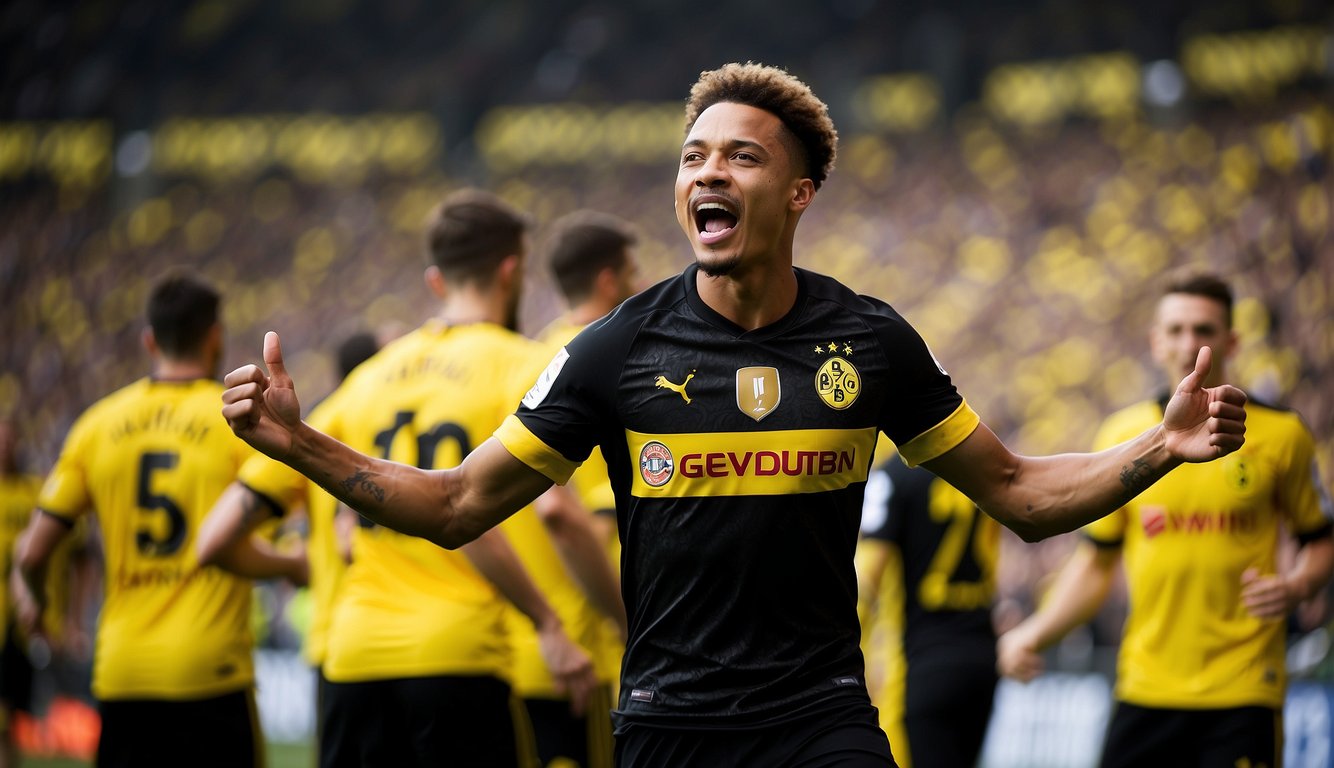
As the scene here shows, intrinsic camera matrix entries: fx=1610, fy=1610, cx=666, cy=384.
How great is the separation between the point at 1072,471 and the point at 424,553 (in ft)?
7.53

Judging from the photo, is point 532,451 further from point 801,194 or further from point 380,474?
point 801,194

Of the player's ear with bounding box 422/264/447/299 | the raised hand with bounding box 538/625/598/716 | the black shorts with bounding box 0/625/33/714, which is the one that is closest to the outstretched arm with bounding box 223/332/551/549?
the raised hand with bounding box 538/625/598/716

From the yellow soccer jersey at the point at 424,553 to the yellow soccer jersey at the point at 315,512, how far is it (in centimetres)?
24

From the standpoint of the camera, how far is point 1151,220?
20391 mm

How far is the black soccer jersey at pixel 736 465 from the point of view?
358 centimetres

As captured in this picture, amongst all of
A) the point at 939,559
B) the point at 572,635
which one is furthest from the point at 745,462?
the point at 939,559

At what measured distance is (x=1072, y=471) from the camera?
12.4ft

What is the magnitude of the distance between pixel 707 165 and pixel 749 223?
0.17 metres

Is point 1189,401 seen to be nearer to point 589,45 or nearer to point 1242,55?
point 1242,55

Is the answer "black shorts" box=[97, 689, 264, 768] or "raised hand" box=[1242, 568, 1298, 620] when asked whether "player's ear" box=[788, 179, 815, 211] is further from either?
"black shorts" box=[97, 689, 264, 768]

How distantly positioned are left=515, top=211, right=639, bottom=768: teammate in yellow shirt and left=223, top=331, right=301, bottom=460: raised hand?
2110 mm

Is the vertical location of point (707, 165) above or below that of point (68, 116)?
below

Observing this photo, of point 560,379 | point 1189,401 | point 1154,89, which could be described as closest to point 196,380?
point 560,379

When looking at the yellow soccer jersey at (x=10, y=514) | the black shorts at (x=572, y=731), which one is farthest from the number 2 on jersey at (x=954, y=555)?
the yellow soccer jersey at (x=10, y=514)
